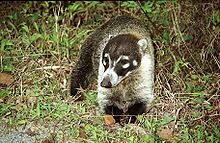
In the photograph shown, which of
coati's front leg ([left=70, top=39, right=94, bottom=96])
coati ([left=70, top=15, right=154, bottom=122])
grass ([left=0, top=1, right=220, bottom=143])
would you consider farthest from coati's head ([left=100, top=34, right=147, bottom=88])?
coati's front leg ([left=70, top=39, right=94, bottom=96])

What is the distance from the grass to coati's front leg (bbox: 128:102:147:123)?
76 mm

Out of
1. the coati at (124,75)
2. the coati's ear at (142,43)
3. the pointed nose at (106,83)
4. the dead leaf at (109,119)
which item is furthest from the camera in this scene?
Result: the coati's ear at (142,43)

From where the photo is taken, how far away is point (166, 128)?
5.54m

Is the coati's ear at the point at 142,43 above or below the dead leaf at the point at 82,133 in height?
above

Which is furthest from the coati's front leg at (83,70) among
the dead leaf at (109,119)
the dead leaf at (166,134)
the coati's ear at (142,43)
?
the dead leaf at (166,134)

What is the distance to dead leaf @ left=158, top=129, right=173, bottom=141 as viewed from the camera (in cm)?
538

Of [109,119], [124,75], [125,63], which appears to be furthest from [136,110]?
[125,63]

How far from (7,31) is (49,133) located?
2345 millimetres

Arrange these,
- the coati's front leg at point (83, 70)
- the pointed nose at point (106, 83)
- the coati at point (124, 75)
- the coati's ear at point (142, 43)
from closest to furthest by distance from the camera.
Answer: the pointed nose at point (106, 83) < the coati at point (124, 75) < the coati's ear at point (142, 43) < the coati's front leg at point (83, 70)

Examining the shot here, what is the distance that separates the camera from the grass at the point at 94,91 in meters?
5.50

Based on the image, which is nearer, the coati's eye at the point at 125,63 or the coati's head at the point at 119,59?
the coati's head at the point at 119,59

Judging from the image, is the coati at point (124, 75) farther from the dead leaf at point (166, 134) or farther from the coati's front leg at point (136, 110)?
the dead leaf at point (166, 134)

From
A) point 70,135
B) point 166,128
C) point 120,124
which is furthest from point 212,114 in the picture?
point 70,135

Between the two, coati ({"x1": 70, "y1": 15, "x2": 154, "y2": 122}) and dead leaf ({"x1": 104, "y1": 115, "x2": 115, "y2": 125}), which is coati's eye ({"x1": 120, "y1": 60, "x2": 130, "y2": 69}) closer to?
coati ({"x1": 70, "y1": 15, "x2": 154, "y2": 122})
